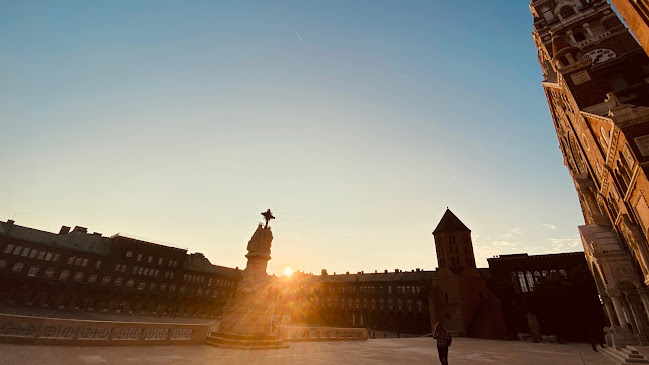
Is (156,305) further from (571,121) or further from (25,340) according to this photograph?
(571,121)

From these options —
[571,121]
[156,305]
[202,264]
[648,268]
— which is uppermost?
[571,121]

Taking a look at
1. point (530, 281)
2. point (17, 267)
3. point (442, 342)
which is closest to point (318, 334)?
point (442, 342)

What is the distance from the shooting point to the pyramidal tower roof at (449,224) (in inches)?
2039

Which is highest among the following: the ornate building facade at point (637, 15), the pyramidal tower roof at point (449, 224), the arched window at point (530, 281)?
the pyramidal tower roof at point (449, 224)

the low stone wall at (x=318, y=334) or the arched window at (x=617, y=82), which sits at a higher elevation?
the arched window at (x=617, y=82)

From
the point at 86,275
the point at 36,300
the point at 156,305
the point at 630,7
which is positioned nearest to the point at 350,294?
the point at 156,305

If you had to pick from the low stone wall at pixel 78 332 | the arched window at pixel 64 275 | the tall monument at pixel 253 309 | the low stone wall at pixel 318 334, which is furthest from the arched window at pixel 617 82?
the arched window at pixel 64 275

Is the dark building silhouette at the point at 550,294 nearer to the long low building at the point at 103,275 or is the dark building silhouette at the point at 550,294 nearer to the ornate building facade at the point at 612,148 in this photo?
the ornate building facade at the point at 612,148

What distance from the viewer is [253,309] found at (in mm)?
14086

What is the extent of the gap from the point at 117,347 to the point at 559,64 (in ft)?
98.1

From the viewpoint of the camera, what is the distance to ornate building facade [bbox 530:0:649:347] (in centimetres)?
1202

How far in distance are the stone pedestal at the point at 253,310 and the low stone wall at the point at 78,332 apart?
5.95 feet

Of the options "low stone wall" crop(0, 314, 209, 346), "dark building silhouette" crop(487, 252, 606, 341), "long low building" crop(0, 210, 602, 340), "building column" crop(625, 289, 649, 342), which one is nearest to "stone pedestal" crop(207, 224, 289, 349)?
"low stone wall" crop(0, 314, 209, 346)

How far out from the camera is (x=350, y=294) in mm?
74125
